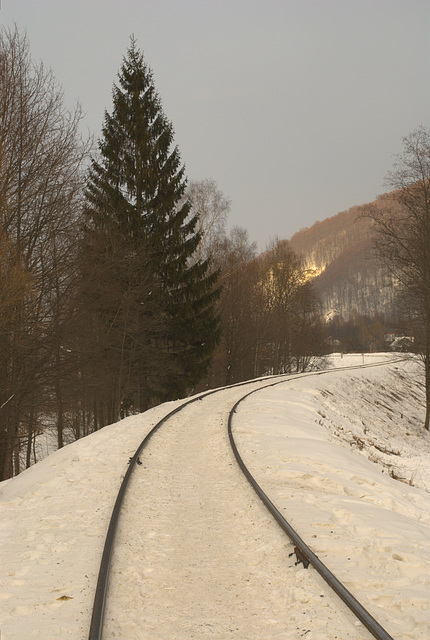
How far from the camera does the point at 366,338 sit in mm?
101062

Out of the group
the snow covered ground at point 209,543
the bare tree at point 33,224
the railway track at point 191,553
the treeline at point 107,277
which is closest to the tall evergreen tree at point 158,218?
the treeline at point 107,277

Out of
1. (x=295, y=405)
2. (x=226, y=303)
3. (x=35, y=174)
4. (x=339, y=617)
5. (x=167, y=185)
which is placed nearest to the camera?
(x=339, y=617)

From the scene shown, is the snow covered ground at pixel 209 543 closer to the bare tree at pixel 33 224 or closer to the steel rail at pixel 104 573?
the steel rail at pixel 104 573

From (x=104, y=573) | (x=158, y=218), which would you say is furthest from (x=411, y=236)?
(x=104, y=573)

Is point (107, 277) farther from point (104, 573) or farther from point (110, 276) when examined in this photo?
point (104, 573)

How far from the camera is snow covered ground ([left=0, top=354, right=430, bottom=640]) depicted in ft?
11.5

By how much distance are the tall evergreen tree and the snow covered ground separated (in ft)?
37.1

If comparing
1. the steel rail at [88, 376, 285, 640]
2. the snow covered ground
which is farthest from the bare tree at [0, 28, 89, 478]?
the steel rail at [88, 376, 285, 640]

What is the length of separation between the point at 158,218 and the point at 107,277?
484 cm

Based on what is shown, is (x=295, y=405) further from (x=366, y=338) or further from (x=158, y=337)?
(x=366, y=338)

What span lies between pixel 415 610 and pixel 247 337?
30.0 m

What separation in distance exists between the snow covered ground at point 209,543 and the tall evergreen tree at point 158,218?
11323mm

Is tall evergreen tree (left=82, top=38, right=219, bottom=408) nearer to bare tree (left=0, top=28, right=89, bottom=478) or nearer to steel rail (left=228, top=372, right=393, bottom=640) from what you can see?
bare tree (left=0, top=28, right=89, bottom=478)

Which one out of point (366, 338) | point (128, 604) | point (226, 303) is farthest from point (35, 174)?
point (366, 338)
